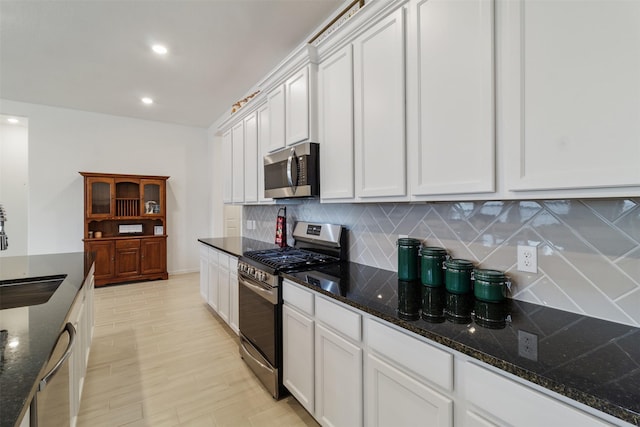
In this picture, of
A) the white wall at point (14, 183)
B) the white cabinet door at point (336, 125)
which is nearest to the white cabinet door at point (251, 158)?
the white cabinet door at point (336, 125)

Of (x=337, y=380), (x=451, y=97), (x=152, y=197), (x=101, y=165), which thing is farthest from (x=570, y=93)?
(x=101, y=165)

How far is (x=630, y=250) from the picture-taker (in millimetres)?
1009

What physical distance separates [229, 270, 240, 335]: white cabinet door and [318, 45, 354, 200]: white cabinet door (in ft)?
4.23

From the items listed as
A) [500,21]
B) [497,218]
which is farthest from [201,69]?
[497,218]

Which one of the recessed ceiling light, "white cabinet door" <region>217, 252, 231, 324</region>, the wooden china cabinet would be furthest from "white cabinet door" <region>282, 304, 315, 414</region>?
the wooden china cabinet

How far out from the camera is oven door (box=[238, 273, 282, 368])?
192cm

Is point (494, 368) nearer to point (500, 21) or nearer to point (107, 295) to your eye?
point (500, 21)

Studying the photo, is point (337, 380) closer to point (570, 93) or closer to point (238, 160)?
point (570, 93)

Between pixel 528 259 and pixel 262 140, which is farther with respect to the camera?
pixel 262 140

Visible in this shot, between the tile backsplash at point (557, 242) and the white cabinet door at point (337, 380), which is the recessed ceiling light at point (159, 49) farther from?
the white cabinet door at point (337, 380)

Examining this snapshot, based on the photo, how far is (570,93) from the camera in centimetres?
91

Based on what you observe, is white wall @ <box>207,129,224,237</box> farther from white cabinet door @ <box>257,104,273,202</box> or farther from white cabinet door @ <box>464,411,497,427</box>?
white cabinet door @ <box>464,411,497,427</box>

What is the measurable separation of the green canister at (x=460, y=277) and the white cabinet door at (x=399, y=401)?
0.49m

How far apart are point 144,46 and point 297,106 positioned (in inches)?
77.9
